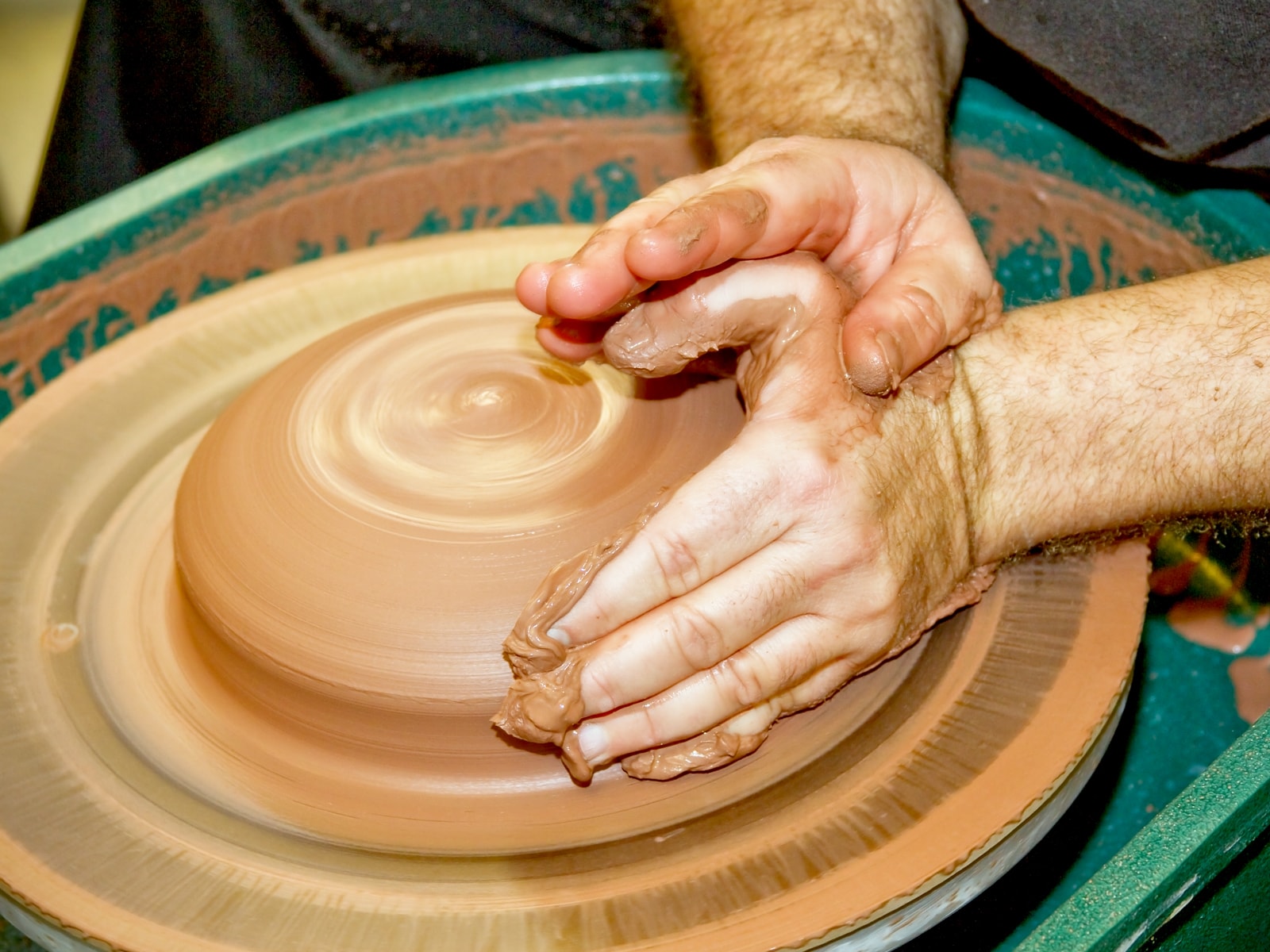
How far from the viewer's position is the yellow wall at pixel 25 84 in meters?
3.71

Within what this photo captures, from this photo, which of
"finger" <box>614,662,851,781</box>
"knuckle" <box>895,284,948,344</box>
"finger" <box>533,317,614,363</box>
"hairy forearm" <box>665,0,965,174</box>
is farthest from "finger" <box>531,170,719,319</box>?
"hairy forearm" <box>665,0,965,174</box>

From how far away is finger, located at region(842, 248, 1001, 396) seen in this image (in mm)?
875

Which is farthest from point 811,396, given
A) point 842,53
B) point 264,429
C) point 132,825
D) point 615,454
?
point 842,53

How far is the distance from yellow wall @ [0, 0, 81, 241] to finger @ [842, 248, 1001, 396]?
10.9 ft

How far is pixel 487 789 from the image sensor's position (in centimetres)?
88

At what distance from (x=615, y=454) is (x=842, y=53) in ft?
2.64

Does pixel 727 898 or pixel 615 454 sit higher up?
pixel 615 454

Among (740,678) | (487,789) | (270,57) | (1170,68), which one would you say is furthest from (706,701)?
(270,57)

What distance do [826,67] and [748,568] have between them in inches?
34.6

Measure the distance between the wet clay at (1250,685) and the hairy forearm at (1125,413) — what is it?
0.59 meters

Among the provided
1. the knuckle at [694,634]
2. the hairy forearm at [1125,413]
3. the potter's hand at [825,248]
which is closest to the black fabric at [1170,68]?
the hairy forearm at [1125,413]

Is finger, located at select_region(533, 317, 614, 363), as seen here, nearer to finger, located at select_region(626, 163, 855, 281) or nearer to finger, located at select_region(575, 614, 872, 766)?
finger, located at select_region(626, 163, 855, 281)

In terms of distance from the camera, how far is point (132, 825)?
0.84 meters

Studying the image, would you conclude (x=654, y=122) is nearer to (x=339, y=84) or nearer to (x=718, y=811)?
(x=339, y=84)
